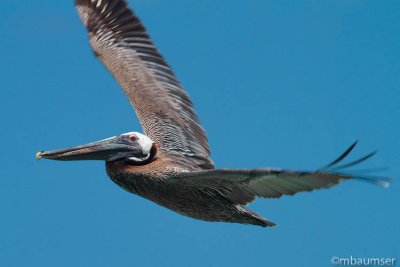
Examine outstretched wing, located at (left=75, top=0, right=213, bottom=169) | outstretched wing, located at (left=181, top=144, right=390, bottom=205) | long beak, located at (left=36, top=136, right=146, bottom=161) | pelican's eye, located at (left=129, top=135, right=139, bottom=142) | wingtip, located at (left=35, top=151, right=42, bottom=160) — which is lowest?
outstretched wing, located at (left=181, top=144, right=390, bottom=205)

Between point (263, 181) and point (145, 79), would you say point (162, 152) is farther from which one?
point (263, 181)

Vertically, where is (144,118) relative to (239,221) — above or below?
above

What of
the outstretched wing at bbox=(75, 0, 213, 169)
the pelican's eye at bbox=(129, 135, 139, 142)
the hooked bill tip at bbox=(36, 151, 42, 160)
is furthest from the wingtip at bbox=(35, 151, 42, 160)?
the outstretched wing at bbox=(75, 0, 213, 169)

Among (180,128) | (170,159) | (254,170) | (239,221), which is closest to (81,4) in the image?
(180,128)

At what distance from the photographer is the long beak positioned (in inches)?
375

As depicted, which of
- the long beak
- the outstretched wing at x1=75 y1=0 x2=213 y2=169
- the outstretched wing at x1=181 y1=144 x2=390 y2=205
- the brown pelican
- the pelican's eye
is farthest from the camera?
the outstretched wing at x1=75 y1=0 x2=213 y2=169

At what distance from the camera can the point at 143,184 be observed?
895 cm

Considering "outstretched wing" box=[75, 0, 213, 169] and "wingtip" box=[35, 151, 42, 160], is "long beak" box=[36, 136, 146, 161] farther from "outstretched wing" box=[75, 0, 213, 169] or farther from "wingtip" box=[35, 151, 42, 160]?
"outstretched wing" box=[75, 0, 213, 169]

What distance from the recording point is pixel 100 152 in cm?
958

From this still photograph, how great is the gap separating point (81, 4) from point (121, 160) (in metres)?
3.79

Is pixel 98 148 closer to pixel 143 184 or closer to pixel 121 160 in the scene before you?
pixel 121 160

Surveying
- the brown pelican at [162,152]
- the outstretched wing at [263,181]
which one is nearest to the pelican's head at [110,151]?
the brown pelican at [162,152]

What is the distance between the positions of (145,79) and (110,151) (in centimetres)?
190

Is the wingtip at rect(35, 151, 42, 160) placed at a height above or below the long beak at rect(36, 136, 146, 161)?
below
